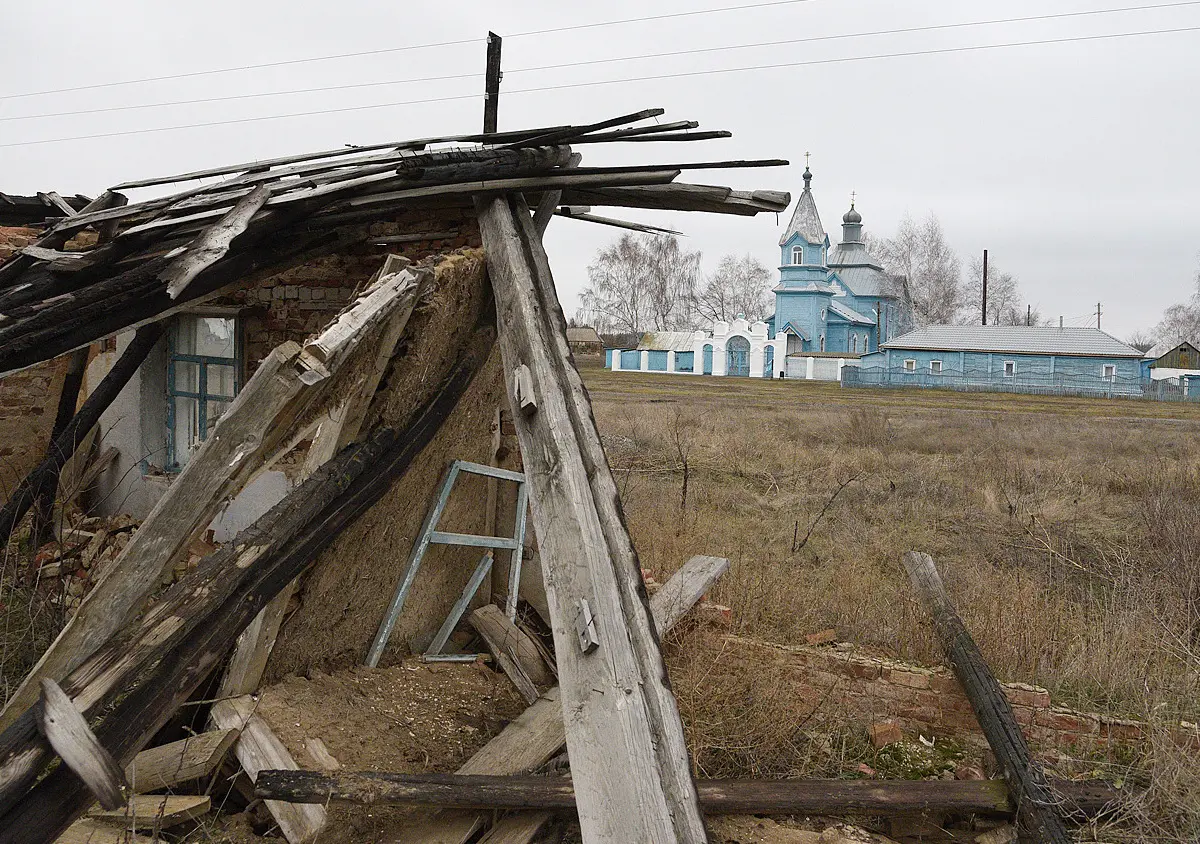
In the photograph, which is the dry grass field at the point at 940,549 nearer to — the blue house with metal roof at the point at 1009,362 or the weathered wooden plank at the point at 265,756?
the weathered wooden plank at the point at 265,756

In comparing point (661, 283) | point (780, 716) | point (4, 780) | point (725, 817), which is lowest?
point (725, 817)

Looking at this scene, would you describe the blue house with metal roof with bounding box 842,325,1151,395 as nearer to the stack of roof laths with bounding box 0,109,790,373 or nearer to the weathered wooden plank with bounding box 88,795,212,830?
the stack of roof laths with bounding box 0,109,790,373

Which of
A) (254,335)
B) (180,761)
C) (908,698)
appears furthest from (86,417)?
(908,698)

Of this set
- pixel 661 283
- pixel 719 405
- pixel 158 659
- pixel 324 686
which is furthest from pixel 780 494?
pixel 661 283

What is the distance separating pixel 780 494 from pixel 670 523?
3.27 meters

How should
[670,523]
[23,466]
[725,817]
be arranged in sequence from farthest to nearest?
1. [670,523]
2. [23,466]
3. [725,817]

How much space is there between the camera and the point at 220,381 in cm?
659

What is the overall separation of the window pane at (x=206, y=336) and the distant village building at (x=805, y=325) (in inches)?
1688

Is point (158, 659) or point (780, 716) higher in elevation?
point (158, 659)

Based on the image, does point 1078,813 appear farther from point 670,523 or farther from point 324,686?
point 670,523

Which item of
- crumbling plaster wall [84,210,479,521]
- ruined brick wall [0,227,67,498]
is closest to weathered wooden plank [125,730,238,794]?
crumbling plaster wall [84,210,479,521]

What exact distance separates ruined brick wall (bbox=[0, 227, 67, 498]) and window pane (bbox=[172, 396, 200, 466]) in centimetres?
108

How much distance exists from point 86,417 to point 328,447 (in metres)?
3.28

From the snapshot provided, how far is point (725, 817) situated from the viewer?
158 inches
